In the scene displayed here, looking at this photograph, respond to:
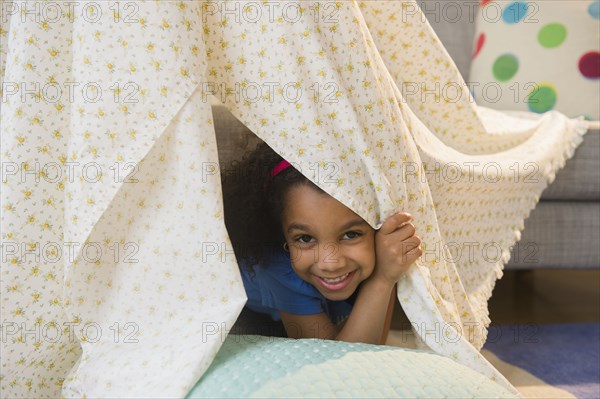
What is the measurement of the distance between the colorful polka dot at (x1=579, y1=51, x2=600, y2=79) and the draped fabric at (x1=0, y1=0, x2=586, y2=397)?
0.93 m

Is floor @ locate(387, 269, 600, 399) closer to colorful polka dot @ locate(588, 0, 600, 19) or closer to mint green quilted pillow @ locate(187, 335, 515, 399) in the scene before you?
mint green quilted pillow @ locate(187, 335, 515, 399)

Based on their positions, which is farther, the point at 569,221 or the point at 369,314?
the point at 569,221

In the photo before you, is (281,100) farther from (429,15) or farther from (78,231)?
(429,15)

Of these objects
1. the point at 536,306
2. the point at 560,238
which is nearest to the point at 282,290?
the point at 560,238

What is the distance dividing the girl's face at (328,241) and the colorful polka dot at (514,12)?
3.53 feet

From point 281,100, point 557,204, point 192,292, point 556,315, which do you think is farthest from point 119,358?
point 556,315

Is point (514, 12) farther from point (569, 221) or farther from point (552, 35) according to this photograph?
point (569, 221)

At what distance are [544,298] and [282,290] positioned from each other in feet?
3.17

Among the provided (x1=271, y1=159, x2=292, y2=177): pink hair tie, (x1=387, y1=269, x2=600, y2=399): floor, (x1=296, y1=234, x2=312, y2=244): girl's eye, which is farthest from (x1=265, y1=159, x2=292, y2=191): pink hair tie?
(x1=387, y1=269, x2=600, y2=399): floor

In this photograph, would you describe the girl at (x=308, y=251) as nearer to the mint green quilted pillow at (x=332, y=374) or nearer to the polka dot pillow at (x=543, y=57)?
the mint green quilted pillow at (x=332, y=374)

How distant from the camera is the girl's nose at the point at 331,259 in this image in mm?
1002

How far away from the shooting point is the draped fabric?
31.9 inches

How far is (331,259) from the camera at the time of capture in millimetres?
1007

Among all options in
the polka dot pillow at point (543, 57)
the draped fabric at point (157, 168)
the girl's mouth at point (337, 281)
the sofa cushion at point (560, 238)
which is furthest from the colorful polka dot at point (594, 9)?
the girl's mouth at point (337, 281)
